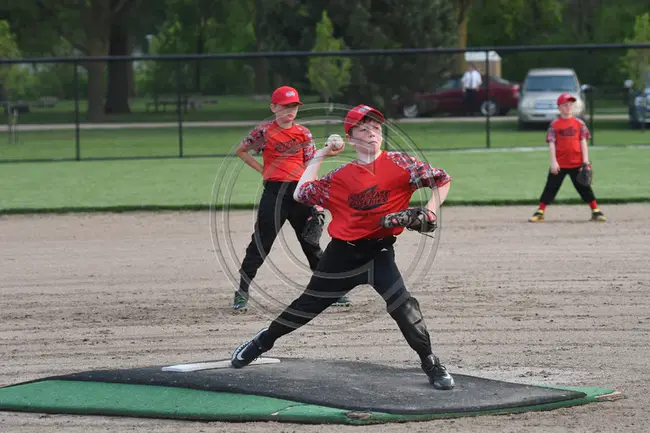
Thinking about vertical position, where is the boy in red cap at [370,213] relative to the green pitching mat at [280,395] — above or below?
above

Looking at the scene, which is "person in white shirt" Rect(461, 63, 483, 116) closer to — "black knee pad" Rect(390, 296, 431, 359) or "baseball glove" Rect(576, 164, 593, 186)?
"baseball glove" Rect(576, 164, 593, 186)

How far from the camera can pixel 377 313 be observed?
407 inches

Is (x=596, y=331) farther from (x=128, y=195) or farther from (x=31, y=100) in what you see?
(x=31, y=100)

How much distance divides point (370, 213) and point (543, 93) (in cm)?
2983

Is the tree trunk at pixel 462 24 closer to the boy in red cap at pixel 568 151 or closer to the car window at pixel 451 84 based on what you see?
the car window at pixel 451 84

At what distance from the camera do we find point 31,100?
1372 inches

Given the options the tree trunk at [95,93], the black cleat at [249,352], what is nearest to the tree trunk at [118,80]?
the tree trunk at [95,93]

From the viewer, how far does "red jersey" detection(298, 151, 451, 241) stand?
7.19 m

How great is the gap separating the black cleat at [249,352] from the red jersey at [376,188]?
40.1 inches

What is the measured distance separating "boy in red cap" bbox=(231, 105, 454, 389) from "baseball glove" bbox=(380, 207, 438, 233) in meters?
0.03

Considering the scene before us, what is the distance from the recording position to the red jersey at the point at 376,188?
7191 millimetres

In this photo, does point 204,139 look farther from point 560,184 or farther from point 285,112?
point 285,112

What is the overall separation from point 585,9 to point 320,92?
36.7 m

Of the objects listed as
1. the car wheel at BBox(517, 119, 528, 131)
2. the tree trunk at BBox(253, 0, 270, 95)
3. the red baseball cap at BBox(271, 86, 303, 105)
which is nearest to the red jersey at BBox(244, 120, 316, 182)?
the red baseball cap at BBox(271, 86, 303, 105)
